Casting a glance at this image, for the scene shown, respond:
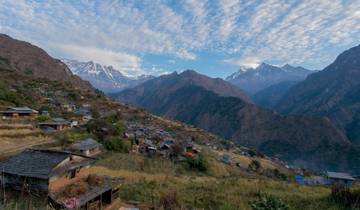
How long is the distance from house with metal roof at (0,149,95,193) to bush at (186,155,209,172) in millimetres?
26334

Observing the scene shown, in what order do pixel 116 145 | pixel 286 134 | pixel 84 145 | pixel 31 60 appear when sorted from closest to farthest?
pixel 84 145
pixel 116 145
pixel 286 134
pixel 31 60

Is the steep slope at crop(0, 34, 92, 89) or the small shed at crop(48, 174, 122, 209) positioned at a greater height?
the steep slope at crop(0, 34, 92, 89)

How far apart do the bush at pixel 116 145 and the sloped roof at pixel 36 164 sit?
80.6 feet

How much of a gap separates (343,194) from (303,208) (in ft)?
12.3

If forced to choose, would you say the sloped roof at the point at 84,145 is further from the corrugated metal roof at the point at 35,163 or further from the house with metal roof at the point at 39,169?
the corrugated metal roof at the point at 35,163

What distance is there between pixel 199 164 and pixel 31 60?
133969mm

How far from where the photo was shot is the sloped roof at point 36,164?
1394cm

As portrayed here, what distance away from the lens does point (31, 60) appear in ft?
485

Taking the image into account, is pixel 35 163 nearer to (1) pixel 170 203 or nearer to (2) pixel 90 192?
(2) pixel 90 192

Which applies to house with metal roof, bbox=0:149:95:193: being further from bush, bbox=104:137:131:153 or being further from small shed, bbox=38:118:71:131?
small shed, bbox=38:118:71:131

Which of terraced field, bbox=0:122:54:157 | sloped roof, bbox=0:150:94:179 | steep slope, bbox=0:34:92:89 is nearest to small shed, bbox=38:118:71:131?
terraced field, bbox=0:122:54:157

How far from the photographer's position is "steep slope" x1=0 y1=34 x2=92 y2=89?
13673 centimetres

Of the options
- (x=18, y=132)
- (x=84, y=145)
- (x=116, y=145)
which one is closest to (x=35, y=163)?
(x=84, y=145)

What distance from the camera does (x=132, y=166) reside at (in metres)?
33.0
